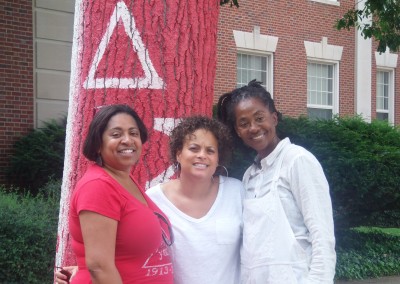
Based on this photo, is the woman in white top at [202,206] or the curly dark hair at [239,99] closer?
the woman in white top at [202,206]

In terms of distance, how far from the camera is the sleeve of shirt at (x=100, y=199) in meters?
2.43

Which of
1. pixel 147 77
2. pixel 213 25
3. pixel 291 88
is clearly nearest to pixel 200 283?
pixel 147 77

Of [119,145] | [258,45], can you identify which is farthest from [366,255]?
[119,145]

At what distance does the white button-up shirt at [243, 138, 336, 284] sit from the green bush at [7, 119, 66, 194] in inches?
282

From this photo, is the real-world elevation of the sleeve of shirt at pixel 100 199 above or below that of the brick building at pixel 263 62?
below

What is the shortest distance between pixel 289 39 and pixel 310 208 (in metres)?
12.9

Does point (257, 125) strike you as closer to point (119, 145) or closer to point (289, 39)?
point (119, 145)

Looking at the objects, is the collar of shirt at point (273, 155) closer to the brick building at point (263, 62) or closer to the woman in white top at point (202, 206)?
the woman in white top at point (202, 206)

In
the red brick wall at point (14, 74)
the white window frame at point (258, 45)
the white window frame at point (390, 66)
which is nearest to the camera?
the red brick wall at point (14, 74)

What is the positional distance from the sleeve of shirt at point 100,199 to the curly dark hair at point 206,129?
1.87ft

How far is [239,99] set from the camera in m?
3.07

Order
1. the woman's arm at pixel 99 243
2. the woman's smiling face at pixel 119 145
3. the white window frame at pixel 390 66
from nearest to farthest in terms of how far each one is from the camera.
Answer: the woman's arm at pixel 99 243, the woman's smiling face at pixel 119 145, the white window frame at pixel 390 66

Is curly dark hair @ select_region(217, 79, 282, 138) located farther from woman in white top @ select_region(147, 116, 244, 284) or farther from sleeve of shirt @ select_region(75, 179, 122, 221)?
sleeve of shirt @ select_region(75, 179, 122, 221)

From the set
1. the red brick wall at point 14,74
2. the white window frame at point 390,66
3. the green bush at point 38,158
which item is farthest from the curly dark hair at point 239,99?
the white window frame at point 390,66
